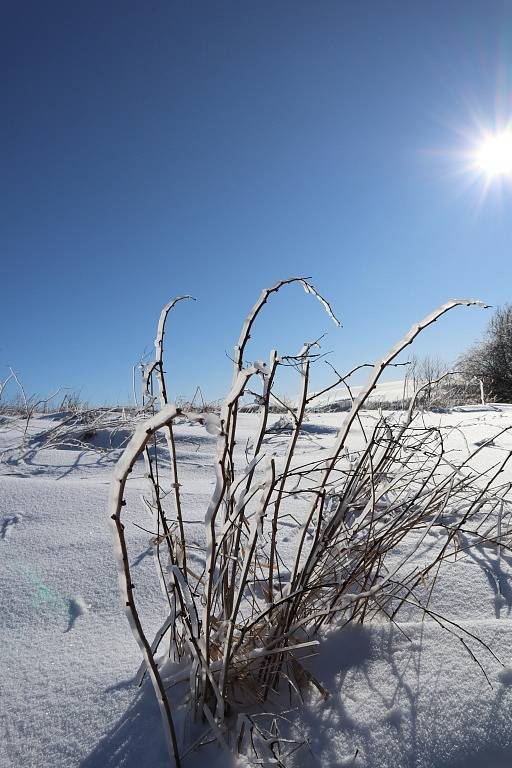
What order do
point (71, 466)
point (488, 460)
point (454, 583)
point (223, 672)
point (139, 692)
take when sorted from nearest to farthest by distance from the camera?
point (223, 672)
point (139, 692)
point (454, 583)
point (488, 460)
point (71, 466)

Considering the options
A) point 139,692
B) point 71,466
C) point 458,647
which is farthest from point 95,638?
point 71,466

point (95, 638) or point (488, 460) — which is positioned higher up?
point (488, 460)

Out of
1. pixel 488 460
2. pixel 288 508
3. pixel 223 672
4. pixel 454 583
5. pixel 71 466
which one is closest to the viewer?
pixel 223 672

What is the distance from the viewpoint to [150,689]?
850 mm

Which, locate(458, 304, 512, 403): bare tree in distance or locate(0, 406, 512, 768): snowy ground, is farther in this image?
locate(458, 304, 512, 403): bare tree in distance

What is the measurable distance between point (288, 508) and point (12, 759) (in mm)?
1165

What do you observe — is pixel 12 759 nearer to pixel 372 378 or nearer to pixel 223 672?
pixel 223 672

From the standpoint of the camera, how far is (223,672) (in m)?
0.71

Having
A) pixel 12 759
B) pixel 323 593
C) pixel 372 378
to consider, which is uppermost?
pixel 372 378

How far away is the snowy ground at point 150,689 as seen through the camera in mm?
751

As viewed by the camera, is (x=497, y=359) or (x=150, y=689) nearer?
(x=150, y=689)

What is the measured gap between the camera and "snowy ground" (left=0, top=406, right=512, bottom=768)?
29.6 inches

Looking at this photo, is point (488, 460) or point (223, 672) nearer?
point (223, 672)

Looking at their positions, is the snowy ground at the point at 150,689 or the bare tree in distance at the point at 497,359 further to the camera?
the bare tree in distance at the point at 497,359
